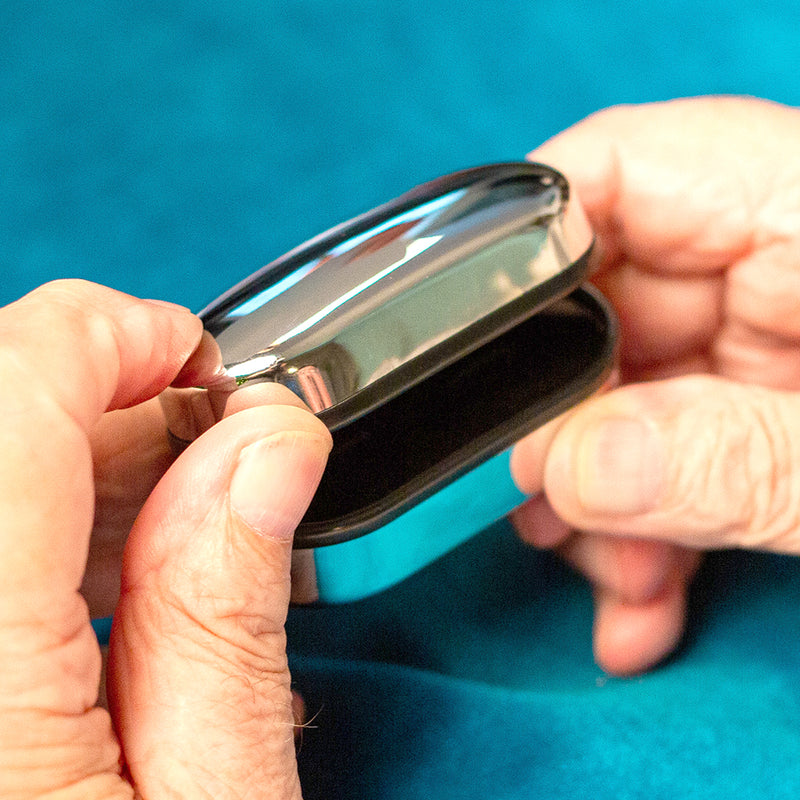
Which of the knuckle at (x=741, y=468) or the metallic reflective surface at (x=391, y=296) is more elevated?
the metallic reflective surface at (x=391, y=296)

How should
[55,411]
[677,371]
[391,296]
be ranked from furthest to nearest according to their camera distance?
[677,371], [391,296], [55,411]

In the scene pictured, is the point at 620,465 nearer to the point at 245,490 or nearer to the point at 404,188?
the point at 245,490

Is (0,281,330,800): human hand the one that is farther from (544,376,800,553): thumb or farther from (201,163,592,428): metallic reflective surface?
(544,376,800,553): thumb

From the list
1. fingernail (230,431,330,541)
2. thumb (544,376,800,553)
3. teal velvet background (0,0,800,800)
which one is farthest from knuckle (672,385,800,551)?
fingernail (230,431,330,541)

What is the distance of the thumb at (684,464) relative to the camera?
48cm

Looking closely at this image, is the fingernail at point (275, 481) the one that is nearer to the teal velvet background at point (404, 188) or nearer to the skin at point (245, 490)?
the skin at point (245, 490)

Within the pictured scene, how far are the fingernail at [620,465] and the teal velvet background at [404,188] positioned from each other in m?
0.12

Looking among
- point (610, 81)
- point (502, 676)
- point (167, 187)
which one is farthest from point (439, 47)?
point (502, 676)

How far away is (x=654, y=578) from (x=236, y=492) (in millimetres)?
374

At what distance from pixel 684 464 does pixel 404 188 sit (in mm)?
376

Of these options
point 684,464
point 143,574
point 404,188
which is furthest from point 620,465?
point 404,188

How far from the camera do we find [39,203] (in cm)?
69

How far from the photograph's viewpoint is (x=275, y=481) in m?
0.35

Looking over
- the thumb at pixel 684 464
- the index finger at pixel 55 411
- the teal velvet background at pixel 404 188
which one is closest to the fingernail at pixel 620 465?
the thumb at pixel 684 464
